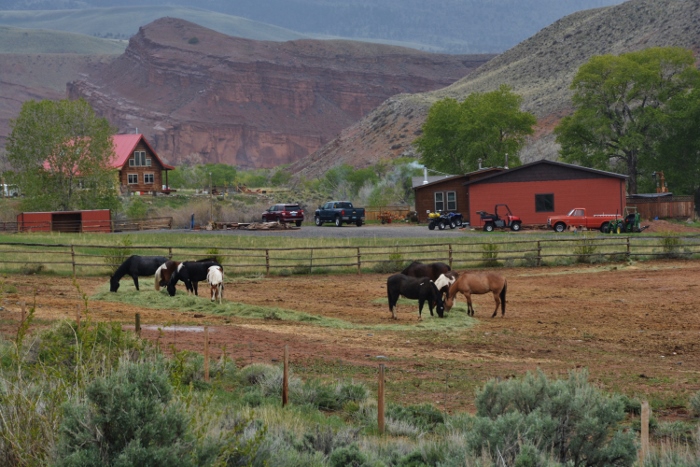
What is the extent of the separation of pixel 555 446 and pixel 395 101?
148678 millimetres

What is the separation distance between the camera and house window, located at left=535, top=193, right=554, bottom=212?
5841 cm

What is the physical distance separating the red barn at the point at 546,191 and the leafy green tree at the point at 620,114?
12.5 metres

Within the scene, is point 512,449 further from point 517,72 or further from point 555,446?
point 517,72

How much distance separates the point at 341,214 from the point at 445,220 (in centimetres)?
866

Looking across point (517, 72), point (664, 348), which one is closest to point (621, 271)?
point (664, 348)

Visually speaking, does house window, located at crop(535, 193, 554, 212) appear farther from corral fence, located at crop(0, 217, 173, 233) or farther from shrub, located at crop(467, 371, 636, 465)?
shrub, located at crop(467, 371, 636, 465)

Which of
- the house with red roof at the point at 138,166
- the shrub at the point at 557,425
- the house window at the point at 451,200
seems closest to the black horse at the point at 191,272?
the shrub at the point at 557,425

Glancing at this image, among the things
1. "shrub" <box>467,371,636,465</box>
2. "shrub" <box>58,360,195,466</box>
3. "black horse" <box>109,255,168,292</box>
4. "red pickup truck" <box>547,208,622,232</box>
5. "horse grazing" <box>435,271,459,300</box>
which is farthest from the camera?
"red pickup truck" <box>547,208,622,232</box>

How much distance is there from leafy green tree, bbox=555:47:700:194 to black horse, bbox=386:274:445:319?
50.4 m

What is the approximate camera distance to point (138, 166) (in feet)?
310

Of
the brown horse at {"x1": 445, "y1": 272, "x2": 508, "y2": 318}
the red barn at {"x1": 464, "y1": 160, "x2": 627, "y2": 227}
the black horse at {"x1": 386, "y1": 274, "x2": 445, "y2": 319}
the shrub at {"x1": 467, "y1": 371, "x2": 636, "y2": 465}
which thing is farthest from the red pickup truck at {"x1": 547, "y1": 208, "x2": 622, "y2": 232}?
the shrub at {"x1": 467, "y1": 371, "x2": 636, "y2": 465}

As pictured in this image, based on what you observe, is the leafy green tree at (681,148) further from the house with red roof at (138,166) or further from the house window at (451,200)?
the house with red roof at (138,166)

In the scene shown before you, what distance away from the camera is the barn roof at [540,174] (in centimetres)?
5750

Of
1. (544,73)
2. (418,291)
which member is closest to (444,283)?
(418,291)
